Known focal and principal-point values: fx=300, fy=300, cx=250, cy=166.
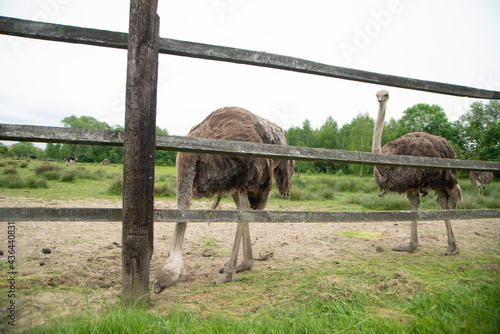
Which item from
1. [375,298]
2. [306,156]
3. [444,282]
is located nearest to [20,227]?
[306,156]

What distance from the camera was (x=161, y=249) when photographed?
4.76 m

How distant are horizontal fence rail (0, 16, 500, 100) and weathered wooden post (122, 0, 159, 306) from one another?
6.0 inches

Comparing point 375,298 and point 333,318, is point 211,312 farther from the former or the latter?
point 375,298

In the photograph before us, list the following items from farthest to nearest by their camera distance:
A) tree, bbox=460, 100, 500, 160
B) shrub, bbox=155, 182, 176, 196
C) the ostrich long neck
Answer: tree, bbox=460, 100, 500, 160 < shrub, bbox=155, 182, 176, 196 < the ostrich long neck

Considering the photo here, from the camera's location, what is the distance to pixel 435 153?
500 centimetres

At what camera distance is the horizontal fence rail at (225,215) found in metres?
2.14

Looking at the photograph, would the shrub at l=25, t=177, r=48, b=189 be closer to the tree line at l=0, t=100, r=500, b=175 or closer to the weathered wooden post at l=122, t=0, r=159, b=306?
the tree line at l=0, t=100, r=500, b=175

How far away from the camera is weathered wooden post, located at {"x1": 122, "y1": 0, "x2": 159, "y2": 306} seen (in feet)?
6.82

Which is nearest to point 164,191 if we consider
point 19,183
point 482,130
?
point 19,183

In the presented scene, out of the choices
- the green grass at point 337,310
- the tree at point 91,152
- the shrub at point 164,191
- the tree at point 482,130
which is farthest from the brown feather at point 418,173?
the tree at point 91,152

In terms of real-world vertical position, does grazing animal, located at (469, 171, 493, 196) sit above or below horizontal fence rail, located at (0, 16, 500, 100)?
below

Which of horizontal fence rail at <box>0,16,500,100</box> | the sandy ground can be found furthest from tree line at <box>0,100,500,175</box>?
horizontal fence rail at <box>0,16,500,100</box>

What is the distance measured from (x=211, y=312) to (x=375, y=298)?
3.88ft

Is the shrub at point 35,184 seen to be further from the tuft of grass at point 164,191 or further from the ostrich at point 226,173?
the ostrich at point 226,173
